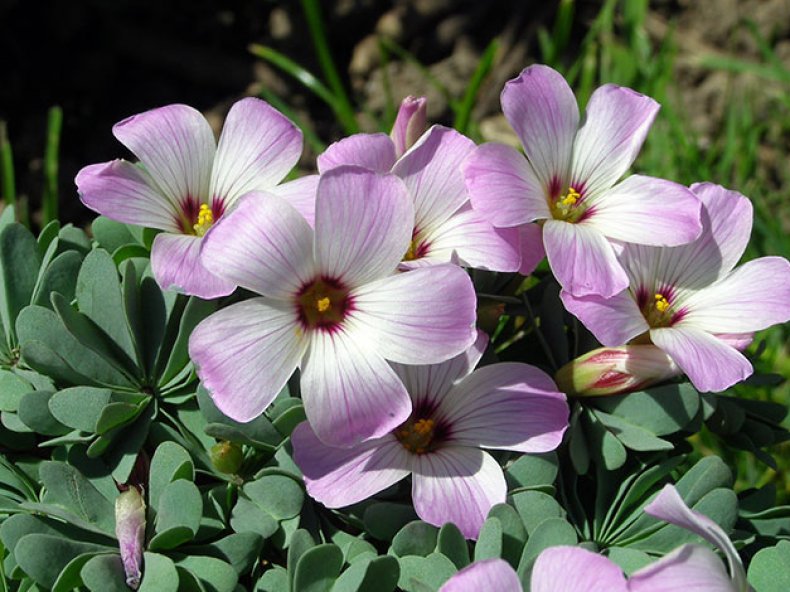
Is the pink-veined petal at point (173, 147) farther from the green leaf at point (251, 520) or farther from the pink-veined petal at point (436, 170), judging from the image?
the green leaf at point (251, 520)

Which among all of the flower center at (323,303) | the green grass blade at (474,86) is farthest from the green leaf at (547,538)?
the green grass blade at (474,86)

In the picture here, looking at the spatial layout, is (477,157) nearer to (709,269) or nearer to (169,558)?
(709,269)

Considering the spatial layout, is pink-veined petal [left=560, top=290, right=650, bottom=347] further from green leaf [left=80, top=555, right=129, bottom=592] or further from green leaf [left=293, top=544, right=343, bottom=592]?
green leaf [left=80, top=555, right=129, bottom=592]

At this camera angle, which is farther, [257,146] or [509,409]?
[257,146]

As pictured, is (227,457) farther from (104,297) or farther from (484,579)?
(484,579)

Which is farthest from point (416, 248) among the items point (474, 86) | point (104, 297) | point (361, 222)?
point (474, 86)
